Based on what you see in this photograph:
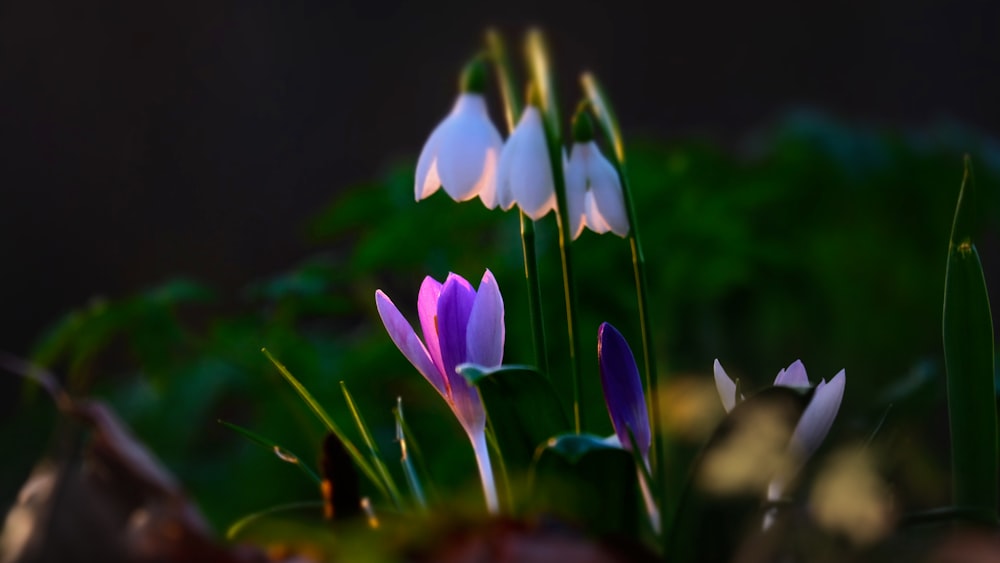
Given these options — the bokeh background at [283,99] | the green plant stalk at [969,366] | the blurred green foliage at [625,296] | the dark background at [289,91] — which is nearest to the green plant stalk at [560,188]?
the green plant stalk at [969,366]

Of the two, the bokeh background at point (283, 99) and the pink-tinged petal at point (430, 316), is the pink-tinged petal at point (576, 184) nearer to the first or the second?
the pink-tinged petal at point (430, 316)

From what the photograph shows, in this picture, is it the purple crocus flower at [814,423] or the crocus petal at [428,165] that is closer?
the purple crocus flower at [814,423]

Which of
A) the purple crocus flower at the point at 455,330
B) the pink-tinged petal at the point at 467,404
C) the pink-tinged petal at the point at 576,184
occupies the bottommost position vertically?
the pink-tinged petal at the point at 467,404

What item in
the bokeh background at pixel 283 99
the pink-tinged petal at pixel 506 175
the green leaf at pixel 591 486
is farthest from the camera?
the bokeh background at pixel 283 99

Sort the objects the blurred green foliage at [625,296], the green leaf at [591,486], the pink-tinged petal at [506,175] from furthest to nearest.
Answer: the blurred green foliage at [625,296]
the pink-tinged petal at [506,175]
the green leaf at [591,486]

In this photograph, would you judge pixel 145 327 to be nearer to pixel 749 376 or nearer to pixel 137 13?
pixel 749 376

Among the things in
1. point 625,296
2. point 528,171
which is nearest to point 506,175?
point 528,171

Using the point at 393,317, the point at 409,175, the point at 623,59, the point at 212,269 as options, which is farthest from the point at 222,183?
the point at 393,317
